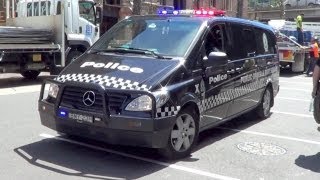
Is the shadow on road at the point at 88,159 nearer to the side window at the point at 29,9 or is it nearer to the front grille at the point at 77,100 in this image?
the front grille at the point at 77,100

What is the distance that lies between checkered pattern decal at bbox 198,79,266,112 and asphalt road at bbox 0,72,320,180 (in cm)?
59

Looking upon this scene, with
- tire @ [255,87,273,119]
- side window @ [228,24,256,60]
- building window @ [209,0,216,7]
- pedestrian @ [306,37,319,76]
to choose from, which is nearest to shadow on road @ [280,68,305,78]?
pedestrian @ [306,37,319,76]

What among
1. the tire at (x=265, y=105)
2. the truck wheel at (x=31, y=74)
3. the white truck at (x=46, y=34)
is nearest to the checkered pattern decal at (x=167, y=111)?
the tire at (x=265, y=105)

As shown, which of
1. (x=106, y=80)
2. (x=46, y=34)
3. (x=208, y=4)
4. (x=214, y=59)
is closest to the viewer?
(x=106, y=80)

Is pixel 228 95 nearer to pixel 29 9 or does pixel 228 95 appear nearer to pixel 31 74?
pixel 31 74

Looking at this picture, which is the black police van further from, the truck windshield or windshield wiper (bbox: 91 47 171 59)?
the truck windshield

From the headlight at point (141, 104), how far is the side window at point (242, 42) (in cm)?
226

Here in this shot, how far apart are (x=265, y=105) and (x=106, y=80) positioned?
14.0 feet

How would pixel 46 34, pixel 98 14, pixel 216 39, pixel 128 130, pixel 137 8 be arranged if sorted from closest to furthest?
pixel 128 130, pixel 216 39, pixel 46 34, pixel 98 14, pixel 137 8

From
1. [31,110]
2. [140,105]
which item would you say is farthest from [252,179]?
Answer: [31,110]

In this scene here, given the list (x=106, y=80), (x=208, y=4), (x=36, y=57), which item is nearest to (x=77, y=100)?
(x=106, y=80)

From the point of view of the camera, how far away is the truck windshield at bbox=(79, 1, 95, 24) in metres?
15.1

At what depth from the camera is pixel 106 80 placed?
221 inches

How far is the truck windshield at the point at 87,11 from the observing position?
596 inches
